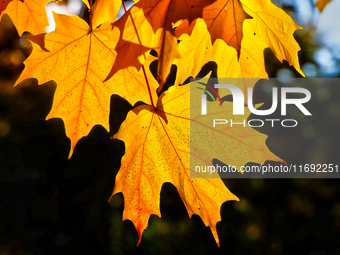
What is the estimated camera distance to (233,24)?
0.42 metres

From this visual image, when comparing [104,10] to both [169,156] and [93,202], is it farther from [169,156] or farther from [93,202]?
[93,202]

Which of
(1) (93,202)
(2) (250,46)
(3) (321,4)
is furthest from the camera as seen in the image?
(1) (93,202)

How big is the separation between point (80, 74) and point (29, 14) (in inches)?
8.9

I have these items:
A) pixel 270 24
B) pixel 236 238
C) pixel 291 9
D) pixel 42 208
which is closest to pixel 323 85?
pixel 291 9

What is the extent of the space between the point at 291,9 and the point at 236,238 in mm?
4113

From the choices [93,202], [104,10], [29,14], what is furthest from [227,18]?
[93,202]

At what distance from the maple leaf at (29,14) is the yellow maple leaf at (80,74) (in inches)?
5.4

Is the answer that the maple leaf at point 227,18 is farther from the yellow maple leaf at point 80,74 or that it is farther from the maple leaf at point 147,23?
the yellow maple leaf at point 80,74

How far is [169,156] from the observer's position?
22.6 inches

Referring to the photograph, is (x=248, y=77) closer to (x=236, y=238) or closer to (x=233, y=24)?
(x=233, y=24)

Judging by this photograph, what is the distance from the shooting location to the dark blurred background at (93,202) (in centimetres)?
401

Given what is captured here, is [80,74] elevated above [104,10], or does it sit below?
below

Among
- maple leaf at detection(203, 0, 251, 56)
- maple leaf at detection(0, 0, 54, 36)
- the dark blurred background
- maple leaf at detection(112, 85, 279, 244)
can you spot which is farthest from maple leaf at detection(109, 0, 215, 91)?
the dark blurred background

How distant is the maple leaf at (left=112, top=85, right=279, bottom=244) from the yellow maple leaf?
6cm
